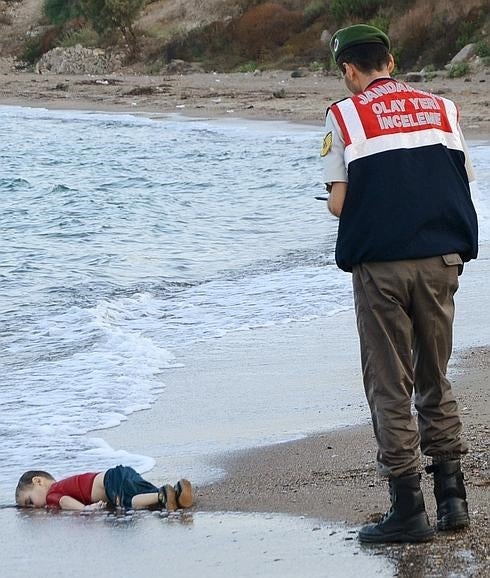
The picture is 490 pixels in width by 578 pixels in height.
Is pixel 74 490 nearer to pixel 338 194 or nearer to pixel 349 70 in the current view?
pixel 338 194

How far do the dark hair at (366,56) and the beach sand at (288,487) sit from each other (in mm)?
1482

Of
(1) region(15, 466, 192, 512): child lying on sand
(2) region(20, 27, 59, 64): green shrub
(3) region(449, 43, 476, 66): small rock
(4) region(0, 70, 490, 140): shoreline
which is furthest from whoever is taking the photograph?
(2) region(20, 27, 59, 64): green shrub

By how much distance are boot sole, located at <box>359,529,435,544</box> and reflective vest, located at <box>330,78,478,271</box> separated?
854mm

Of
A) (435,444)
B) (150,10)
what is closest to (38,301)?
(435,444)

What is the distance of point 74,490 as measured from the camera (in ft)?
16.5

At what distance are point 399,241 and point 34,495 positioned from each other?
6.24ft

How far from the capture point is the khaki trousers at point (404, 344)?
3.99 m

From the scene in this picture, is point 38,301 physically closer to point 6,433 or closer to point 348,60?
point 6,433

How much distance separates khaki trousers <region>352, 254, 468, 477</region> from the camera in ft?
13.1

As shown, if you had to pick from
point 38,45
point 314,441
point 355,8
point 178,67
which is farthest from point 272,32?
point 314,441

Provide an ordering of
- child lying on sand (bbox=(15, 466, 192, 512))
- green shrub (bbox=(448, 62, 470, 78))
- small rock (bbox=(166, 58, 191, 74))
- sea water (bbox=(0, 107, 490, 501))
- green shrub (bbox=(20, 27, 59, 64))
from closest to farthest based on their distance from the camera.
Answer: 1. child lying on sand (bbox=(15, 466, 192, 512))
2. sea water (bbox=(0, 107, 490, 501))
3. green shrub (bbox=(448, 62, 470, 78))
4. small rock (bbox=(166, 58, 191, 74))
5. green shrub (bbox=(20, 27, 59, 64))

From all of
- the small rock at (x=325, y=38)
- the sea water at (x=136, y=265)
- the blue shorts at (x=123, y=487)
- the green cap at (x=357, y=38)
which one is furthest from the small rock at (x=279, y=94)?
the green cap at (x=357, y=38)

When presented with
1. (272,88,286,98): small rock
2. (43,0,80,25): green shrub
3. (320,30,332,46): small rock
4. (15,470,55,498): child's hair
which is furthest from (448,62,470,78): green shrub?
(43,0,80,25): green shrub

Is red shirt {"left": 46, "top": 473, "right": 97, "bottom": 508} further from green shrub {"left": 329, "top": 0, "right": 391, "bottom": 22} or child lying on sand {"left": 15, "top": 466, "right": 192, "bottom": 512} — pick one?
green shrub {"left": 329, "top": 0, "right": 391, "bottom": 22}
